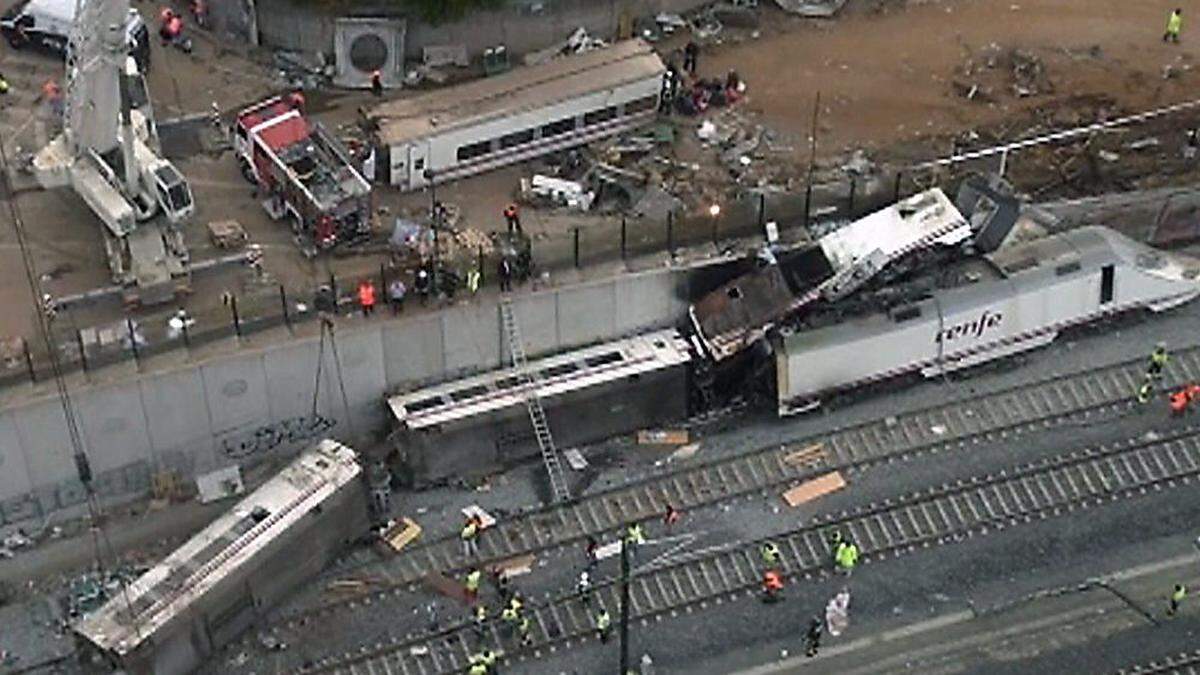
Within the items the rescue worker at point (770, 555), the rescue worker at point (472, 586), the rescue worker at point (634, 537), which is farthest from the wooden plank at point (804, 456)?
the rescue worker at point (472, 586)

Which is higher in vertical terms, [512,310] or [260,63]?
[260,63]

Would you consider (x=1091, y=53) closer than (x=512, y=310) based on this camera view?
No

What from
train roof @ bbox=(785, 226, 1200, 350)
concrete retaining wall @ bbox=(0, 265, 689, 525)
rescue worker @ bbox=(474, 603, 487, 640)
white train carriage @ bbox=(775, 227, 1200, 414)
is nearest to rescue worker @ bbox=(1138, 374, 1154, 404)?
white train carriage @ bbox=(775, 227, 1200, 414)

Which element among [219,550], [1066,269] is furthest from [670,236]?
[219,550]

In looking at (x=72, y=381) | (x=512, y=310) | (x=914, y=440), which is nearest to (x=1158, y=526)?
(x=914, y=440)

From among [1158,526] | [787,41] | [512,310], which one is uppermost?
[787,41]

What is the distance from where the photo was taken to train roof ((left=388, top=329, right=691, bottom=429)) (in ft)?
114

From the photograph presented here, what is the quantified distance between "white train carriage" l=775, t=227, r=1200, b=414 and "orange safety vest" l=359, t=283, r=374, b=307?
331 inches

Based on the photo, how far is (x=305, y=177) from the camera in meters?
36.3

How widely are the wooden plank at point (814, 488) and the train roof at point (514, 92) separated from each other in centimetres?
994

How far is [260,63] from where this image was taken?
136 feet

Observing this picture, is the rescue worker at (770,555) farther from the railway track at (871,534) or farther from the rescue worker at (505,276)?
the rescue worker at (505,276)

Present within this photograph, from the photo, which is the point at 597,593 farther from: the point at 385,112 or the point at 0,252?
the point at 0,252

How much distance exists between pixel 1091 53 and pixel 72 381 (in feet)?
84.2
